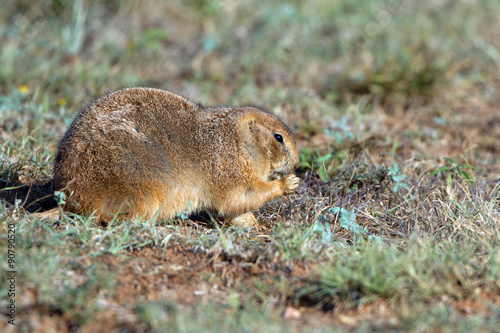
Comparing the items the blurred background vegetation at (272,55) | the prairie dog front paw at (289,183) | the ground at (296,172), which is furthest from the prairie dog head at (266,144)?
the blurred background vegetation at (272,55)

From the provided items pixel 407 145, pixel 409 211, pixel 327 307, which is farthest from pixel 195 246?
pixel 407 145

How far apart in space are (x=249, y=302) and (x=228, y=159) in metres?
1.38

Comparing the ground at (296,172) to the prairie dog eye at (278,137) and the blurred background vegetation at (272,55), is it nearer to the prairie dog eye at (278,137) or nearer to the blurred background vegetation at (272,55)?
the blurred background vegetation at (272,55)

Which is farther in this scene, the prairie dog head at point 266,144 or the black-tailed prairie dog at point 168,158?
the prairie dog head at point 266,144

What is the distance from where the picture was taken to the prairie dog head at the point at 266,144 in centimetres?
432

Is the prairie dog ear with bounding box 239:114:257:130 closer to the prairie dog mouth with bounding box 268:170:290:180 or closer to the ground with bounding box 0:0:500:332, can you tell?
the prairie dog mouth with bounding box 268:170:290:180

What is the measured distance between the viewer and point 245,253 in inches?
142

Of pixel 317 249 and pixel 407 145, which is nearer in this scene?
pixel 317 249

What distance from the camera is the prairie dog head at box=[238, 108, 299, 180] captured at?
432 centimetres

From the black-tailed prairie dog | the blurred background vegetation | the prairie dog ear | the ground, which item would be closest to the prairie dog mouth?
the black-tailed prairie dog

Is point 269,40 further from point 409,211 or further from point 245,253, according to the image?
point 245,253

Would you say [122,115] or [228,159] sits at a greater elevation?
[122,115]

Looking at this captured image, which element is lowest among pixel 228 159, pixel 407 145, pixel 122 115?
pixel 407 145

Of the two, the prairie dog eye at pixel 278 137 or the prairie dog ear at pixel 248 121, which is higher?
the prairie dog ear at pixel 248 121
